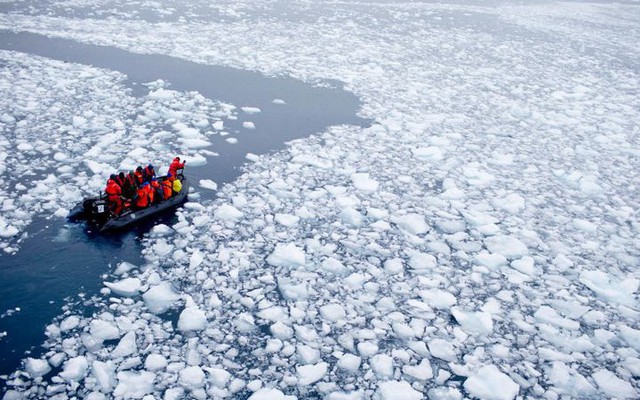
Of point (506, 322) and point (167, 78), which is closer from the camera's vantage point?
point (506, 322)

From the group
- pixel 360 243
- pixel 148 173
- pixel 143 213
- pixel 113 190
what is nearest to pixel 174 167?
pixel 148 173

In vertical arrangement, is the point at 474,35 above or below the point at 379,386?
above

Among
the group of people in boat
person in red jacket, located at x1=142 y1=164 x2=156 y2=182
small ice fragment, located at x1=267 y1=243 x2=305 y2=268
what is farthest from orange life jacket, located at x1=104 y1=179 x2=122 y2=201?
small ice fragment, located at x1=267 y1=243 x2=305 y2=268

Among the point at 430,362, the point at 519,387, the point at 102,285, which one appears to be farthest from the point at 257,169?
the point at 519,387

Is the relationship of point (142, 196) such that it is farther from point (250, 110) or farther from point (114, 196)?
point (250, 110)

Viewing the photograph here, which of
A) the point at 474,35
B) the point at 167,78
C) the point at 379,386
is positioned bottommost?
the point at 379,386

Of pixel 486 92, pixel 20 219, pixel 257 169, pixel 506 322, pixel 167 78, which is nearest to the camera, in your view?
pixel 506 322

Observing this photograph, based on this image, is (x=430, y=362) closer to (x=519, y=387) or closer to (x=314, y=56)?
(x=519, y=387)
